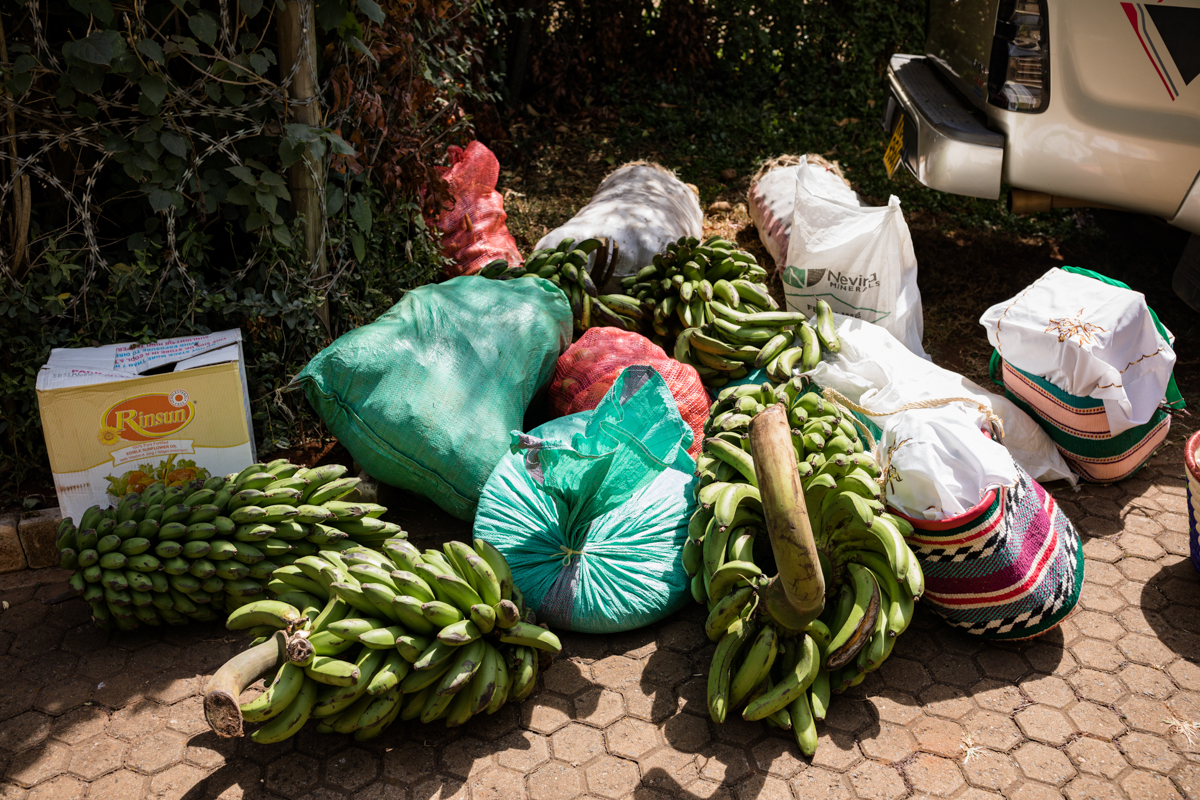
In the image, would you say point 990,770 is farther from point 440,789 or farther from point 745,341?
point 745,341

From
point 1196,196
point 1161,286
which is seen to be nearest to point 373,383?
point 1196,196

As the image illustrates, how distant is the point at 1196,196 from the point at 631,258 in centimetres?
258

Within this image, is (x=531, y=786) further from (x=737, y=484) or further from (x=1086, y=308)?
(x=1086, y=308)

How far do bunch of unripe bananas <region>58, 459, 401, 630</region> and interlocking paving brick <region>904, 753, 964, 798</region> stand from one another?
1.84m

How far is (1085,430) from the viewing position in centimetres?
329

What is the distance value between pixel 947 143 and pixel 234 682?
381 cm

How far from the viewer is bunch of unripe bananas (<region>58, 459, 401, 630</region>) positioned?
2.62 meters

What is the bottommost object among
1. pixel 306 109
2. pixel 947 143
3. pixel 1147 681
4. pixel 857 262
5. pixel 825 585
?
pixel 1147 681

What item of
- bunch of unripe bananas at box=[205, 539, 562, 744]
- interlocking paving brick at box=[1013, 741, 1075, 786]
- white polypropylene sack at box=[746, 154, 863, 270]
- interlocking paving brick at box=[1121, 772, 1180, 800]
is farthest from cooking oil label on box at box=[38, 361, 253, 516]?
interlocking paving brick at box=[1121, 772, 1180, 800]

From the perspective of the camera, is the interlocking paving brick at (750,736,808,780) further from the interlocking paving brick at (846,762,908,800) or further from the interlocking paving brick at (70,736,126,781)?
the interlocking paving brick at (70,736,126,781)

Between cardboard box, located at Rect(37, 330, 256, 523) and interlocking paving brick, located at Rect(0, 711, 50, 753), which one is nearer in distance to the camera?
interlocking paving brick, located at Rect(0, 711, 50, 753)

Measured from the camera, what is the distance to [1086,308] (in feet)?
10.4

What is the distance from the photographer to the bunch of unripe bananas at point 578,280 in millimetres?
3891

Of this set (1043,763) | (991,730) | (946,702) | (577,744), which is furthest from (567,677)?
(1043,763)
